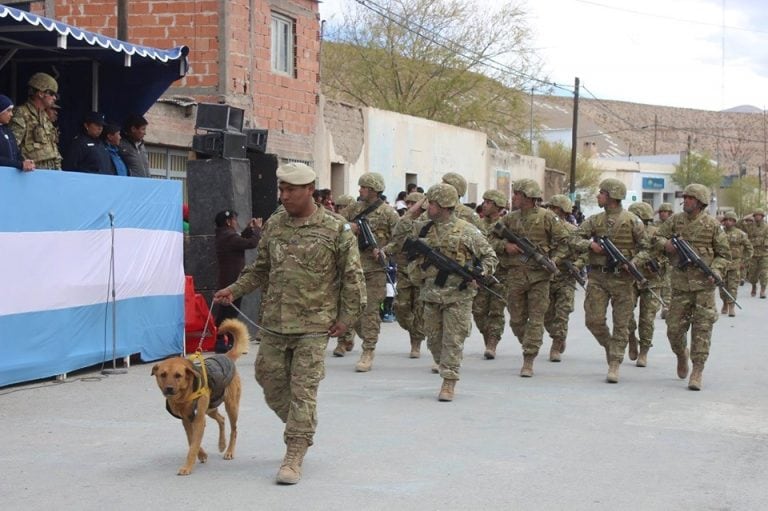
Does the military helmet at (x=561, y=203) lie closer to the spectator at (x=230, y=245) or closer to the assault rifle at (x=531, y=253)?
the assault rifle at (x=531, y=253)

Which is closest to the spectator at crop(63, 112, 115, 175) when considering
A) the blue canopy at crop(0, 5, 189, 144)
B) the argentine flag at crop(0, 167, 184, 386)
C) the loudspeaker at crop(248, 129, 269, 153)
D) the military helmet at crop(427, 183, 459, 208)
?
the argentine flag at crop(0, 167, 184, 386)

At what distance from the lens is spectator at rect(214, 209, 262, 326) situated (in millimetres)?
13078

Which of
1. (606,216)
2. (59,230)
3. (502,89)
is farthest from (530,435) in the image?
(502,89)

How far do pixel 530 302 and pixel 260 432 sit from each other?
14.3 ft

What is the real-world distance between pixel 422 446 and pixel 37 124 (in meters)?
5.47

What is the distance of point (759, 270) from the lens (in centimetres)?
2514

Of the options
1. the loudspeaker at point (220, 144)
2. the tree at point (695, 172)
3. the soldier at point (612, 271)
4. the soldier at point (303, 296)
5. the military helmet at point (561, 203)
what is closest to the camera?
the soldier at point (303, 296)

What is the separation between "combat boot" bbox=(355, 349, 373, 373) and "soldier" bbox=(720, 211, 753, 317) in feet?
33.7

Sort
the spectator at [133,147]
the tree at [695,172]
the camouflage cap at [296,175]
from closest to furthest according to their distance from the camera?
1. the camouflage cap at [296,175]
2. the spectator at [133,147]
3. the tree at [695,172]

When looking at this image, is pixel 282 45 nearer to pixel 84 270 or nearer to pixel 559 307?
pixel 559 307

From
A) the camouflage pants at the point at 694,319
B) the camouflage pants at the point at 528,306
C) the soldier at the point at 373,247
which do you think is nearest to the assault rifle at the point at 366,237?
the soldier at the point at 373,247

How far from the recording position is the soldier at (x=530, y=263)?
1141 cm

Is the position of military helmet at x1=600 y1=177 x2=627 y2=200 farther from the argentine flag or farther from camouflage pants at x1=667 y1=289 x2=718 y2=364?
the argentine flag

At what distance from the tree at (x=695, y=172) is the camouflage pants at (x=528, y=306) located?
65440 millimetres
